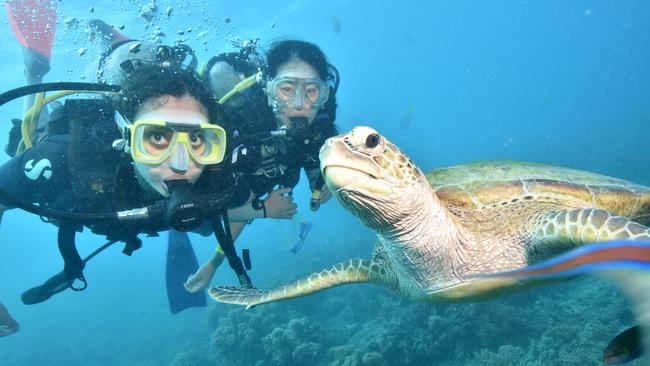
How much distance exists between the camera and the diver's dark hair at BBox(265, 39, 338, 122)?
5.22 metres

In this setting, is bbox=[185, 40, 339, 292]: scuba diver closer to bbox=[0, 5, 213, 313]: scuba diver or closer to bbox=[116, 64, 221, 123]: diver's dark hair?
bbox=[116, 64, 221, 123]: diver's dark hair

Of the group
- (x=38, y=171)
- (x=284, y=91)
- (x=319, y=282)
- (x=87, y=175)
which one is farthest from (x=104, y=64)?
(x=319, y=282)

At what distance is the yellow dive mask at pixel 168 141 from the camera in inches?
125

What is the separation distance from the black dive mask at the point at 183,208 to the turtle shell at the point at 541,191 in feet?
6.72

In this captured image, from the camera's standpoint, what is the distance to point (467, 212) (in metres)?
2.76

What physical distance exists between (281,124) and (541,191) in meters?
3.36

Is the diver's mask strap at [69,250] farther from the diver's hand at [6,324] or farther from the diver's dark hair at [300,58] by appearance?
the diver's dark hair at [300,58]

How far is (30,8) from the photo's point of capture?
28.7 feet

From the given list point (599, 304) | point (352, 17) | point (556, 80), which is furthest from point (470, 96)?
point (599, 304)

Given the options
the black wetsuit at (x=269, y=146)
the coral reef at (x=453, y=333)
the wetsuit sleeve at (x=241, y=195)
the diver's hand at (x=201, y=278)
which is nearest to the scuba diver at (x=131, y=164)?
the wetsuit sleeve at (x=241, y=195)

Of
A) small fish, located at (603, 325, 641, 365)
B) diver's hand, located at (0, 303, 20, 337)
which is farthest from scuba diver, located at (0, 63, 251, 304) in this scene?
small fish, located at (603, 325, 641, 365)

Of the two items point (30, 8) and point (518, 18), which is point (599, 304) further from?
point (518, 18)

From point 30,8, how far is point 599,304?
1414 cm

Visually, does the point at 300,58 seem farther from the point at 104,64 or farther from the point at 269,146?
the point at 104,64
